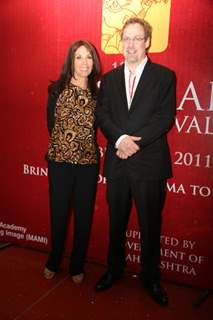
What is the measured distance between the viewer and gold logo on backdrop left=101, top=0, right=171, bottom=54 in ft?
8.43

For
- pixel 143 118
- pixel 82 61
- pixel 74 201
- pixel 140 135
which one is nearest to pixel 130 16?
pixel 82 61

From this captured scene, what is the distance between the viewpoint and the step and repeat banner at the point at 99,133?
2559mm

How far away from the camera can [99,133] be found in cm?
295

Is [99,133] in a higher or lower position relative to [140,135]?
lower

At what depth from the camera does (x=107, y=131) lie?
7.98ft

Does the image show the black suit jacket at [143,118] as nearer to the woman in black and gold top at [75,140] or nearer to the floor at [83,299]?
the woman in black and gold top at [75,140]

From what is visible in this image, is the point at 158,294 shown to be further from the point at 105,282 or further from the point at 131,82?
the point at 131,82

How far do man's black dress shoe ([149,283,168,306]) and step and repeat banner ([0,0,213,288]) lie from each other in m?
0.32

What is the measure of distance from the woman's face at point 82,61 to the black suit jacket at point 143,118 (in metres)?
0.15

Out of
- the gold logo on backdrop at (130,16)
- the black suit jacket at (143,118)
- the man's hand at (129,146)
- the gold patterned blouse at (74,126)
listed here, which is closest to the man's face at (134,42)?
the black suit jacket at (143,118)

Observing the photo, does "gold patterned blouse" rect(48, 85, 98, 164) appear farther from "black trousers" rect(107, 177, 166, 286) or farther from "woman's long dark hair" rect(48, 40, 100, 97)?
"black trousers" rect(107, 177, 166, 286)

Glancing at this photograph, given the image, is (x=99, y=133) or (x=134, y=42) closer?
(x=134, y=42)

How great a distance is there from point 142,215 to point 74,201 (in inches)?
20.8

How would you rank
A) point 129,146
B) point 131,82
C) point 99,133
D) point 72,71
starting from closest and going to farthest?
point 129,146 < point 131,82 < point 72,71 < point 99,133
